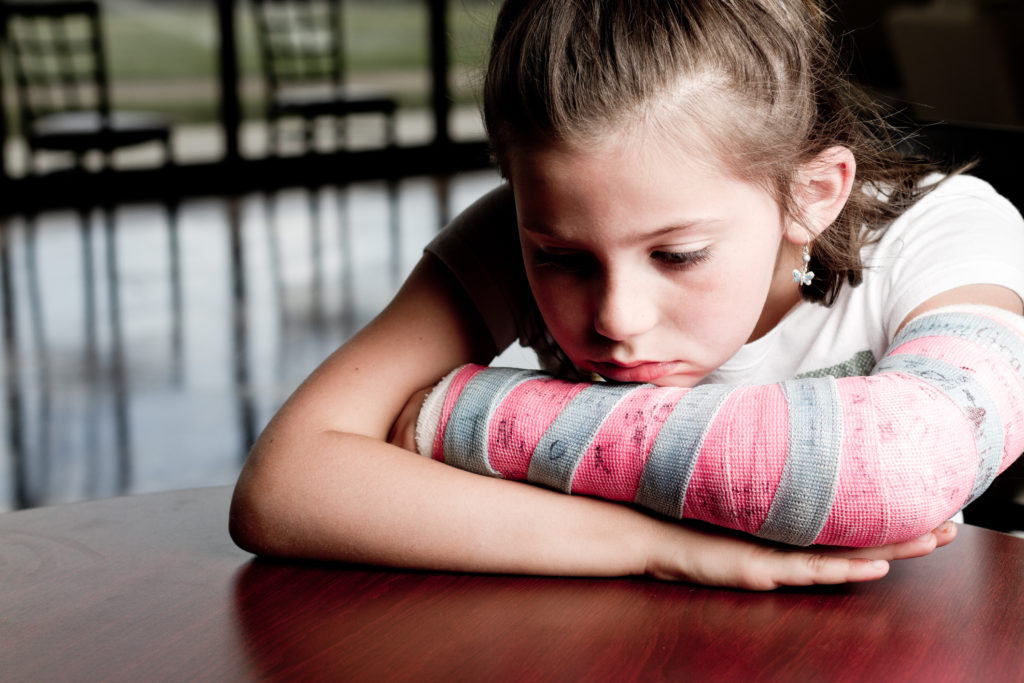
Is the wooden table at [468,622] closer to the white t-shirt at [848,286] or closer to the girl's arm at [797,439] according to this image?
the girl's arm at [797,439]

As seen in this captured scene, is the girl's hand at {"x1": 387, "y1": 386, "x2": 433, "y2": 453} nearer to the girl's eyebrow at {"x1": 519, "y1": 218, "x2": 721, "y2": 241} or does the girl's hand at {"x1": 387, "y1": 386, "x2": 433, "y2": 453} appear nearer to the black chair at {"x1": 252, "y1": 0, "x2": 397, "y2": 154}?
the girl's eyebrow at {"x1": 519, "y1": 218, "x2": 721, "y2": 241}

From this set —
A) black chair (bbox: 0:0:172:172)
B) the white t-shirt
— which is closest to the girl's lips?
the white t-shirt

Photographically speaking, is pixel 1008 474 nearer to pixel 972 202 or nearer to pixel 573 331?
pixel 972 202

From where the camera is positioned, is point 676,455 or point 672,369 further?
point 672,369

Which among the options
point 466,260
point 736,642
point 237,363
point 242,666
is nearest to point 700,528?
point 736,642

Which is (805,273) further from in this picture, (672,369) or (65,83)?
(65,83)

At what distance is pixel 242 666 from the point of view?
70 cm

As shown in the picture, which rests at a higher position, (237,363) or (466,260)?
(466,260)

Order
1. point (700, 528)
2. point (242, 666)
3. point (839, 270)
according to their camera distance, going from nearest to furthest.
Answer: point (242, 666) → point (700, 528) → point (839, 270)

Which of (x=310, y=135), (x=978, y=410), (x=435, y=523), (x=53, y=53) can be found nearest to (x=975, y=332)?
(x=978, y=410)

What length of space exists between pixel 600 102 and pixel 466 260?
331mm

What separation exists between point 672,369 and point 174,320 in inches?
160

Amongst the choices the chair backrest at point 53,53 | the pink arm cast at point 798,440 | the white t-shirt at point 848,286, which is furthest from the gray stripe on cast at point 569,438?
the chair backrest at point 53,53

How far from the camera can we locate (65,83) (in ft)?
23.5
